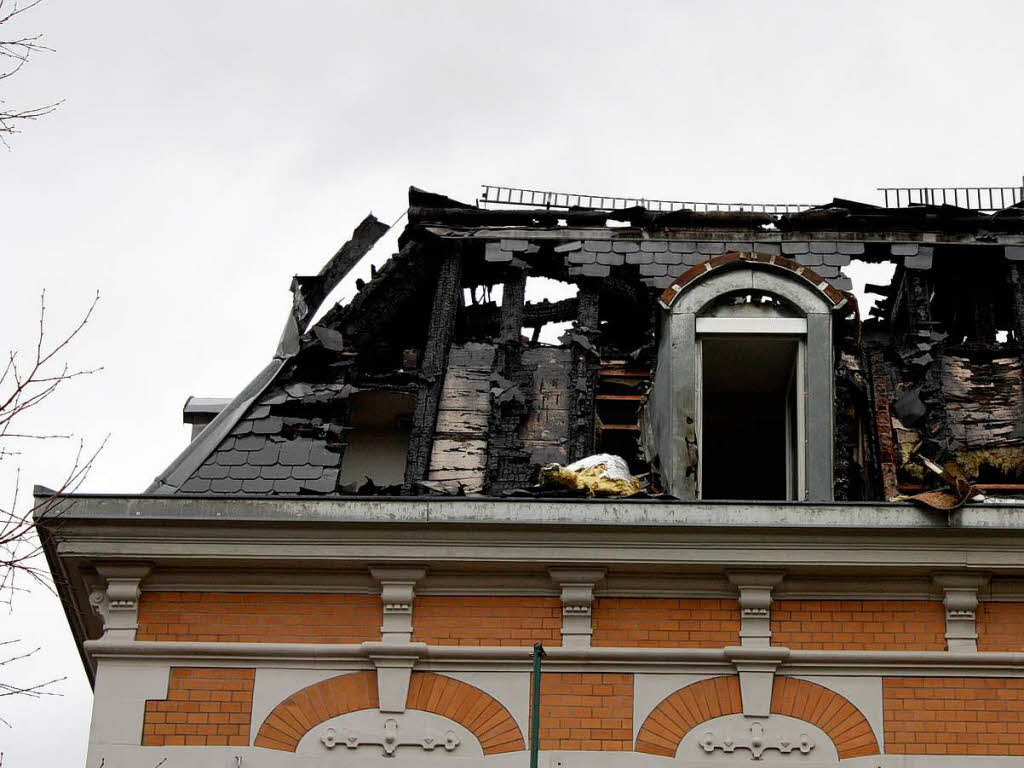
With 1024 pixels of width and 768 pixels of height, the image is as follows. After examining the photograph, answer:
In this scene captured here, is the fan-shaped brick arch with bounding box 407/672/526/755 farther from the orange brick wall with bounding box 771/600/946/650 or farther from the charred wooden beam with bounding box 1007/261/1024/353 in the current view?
the charred wooden beam with bounding box 1007/261/1024/353

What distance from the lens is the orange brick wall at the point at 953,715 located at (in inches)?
615

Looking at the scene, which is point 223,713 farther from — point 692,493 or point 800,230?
point 800,230

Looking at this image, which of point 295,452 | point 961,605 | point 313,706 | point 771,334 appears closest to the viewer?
point 313,706

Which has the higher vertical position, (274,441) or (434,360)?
(434,360)

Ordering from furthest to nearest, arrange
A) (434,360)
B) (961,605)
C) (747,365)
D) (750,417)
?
(750,417)
(434,360)
(747,365)
(961,605)

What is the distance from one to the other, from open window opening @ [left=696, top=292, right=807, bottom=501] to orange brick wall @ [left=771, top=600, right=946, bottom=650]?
1.28 metres

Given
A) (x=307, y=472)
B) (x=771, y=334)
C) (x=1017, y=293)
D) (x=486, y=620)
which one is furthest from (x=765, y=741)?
(x=1017, y=293)

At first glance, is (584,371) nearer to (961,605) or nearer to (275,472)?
(275,472)

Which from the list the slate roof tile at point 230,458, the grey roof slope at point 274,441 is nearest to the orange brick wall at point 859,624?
the grey roof slope at point 274,441

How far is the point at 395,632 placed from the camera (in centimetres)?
1620

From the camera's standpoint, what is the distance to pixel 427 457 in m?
17.8

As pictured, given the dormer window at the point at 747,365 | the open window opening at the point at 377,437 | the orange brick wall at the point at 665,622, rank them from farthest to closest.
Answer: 1. the open window opening at the point at 377,437
2. the dormer window at the point at 747,365
3. the orange brick wall at the point at 665,622

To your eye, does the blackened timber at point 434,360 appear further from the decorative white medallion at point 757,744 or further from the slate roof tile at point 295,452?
the decorative white medallion at point 757,744

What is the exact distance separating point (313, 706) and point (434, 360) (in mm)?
3995
